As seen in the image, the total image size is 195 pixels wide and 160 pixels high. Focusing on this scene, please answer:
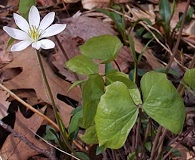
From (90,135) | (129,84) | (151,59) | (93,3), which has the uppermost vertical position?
(129,84)

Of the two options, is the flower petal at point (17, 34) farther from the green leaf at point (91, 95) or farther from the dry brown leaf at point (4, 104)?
the dry brown leaf at point (4, 104)

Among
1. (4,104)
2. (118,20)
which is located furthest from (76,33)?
(4,104)

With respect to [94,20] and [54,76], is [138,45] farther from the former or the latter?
[54,76]

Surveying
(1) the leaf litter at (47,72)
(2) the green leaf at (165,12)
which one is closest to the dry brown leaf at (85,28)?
(1) the leaf litter at (47,72)

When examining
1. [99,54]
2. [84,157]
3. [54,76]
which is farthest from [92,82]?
[54,76]

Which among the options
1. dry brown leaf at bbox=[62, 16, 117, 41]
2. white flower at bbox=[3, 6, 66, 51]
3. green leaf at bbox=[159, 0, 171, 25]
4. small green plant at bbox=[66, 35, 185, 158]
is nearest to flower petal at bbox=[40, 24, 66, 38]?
white flower at bbox=[3, 6, 66, 51]

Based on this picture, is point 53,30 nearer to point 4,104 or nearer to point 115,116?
point 115,116

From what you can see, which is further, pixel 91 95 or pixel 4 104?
pixel 4 104
